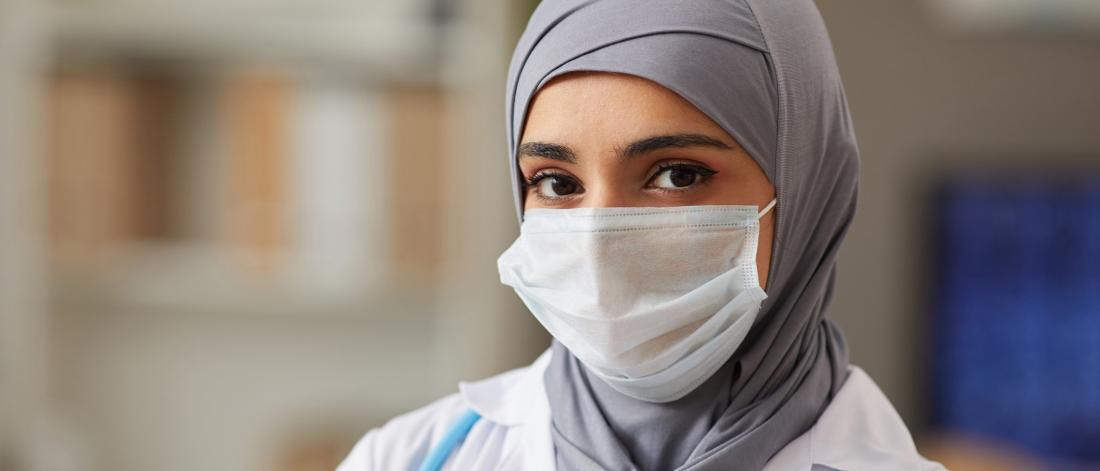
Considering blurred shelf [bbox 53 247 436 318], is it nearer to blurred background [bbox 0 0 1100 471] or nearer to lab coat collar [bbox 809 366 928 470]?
blurred background [bbox 0 0 1100 471]

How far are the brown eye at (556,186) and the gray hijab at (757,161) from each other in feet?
0.15

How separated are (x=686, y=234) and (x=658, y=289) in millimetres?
59

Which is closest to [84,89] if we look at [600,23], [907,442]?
[600,23]

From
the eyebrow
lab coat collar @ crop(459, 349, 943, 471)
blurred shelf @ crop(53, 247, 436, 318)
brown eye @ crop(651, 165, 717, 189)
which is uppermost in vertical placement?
the eyebrow

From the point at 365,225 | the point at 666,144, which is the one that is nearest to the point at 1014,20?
the point at 365,225

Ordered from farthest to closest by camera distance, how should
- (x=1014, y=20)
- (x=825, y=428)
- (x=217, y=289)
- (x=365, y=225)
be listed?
(x=1014, y=20) → (x=217, y=289) → (x=365, y=225) → (x=825, y=428)

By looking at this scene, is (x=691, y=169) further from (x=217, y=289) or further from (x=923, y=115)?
(x=923, y=115)

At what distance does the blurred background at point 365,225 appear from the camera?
8.46 feet

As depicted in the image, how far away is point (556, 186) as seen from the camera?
1090 millimetres

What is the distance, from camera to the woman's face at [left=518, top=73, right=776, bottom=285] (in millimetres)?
979

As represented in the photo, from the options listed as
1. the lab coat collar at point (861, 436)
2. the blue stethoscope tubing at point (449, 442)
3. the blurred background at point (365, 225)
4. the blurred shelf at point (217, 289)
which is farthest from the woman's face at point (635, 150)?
the blurred shelf at point (217, 289)

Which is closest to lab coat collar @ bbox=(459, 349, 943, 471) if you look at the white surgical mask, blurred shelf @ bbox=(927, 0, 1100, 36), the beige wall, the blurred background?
the white surgical mask

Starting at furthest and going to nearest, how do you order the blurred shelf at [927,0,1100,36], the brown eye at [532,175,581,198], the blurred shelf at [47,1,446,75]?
the blurred shelf at [927,0,1100,36] → the blurred shelf at [47,1,446,75] → the brown eye at [532,175,581,198]

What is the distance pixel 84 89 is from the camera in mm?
2672
